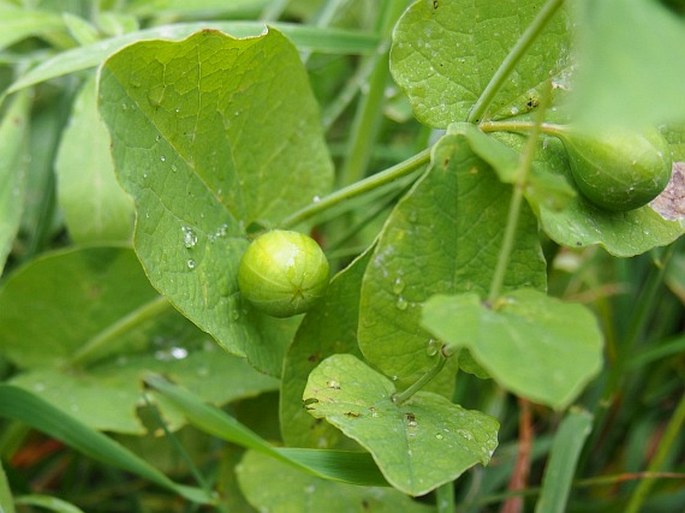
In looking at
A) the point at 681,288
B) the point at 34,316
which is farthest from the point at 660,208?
the point at 34,316

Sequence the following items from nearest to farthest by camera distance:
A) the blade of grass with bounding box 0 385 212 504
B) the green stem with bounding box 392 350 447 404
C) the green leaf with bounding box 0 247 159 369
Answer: the green stem with bounding box 392 350 447 404 < the blade of grass with bounding box 0 385 212 504 < the green leaf with bounding box 0 247 159 369

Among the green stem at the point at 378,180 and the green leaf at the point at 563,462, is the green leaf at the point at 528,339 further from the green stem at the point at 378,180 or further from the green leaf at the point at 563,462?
the green leaf at the point at 563,462

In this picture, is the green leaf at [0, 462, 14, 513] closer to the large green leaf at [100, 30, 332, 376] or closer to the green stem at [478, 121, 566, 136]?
the large green leaf at [100, 30, 332, 376]

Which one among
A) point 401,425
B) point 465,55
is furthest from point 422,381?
point 465,55

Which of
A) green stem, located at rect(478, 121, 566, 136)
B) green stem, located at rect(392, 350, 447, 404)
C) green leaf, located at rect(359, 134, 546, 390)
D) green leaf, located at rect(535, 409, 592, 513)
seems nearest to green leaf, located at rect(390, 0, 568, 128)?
green stem, located at rect(478, 121, 566, 136)

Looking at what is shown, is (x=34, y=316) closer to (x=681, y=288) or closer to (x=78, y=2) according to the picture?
(x=78, y=2)

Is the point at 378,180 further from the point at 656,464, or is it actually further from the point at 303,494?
the point at 656,464
